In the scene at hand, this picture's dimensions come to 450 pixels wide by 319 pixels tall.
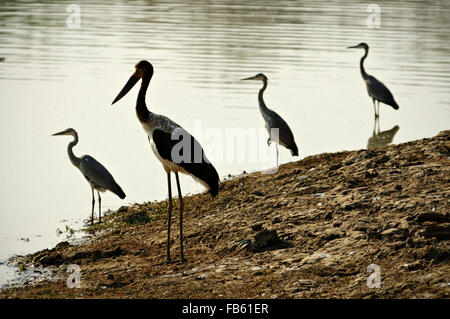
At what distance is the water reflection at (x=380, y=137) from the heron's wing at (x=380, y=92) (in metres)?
0.54

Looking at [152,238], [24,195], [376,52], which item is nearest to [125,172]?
[24,195]

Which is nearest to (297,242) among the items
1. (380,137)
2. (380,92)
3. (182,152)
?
(182,152)

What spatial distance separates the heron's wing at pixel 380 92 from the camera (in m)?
16.1

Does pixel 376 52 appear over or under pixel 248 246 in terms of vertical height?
over

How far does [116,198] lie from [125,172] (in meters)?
0.91

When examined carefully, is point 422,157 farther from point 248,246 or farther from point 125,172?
point 125,172

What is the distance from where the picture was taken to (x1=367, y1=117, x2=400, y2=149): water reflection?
14.3 meters

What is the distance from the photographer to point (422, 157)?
30.2 feet

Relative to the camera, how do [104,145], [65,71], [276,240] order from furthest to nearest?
[65,71] → [104,145] → [276,240]

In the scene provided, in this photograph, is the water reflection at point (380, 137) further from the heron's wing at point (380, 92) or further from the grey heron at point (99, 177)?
the grey heron at point (99, 177)

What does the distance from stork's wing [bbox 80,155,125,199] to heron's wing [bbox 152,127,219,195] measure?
268 centimetres

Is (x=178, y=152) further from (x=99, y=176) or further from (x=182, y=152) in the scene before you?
(x=99, y=176)

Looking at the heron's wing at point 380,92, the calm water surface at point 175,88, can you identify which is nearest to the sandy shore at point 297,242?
the calm water surface at point 175,88

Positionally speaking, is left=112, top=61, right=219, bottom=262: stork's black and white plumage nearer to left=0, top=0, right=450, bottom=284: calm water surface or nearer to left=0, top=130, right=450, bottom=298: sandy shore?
left=0, top=130, right=450, bottom=298: sandy shore
